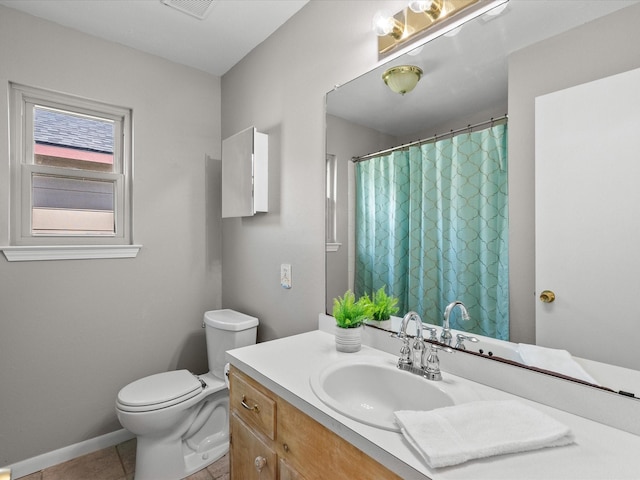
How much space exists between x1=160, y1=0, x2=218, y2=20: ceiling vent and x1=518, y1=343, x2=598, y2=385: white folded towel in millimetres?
2058

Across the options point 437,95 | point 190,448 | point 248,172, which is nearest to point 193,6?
point 248,172

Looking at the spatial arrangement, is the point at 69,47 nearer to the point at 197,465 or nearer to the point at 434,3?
the point at 434,3

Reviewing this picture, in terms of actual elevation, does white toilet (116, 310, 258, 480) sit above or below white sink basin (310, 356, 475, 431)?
below

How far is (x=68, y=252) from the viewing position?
194 cm

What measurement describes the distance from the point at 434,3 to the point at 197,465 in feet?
8.04

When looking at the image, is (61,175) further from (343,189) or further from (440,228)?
(440,228)

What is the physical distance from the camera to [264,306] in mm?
2086

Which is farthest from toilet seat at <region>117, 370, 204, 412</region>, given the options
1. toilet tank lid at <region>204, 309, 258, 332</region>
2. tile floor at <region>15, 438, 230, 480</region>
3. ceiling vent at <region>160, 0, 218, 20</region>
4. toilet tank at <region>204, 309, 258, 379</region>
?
ceiling vent at <region>160, 0, 218, 20</region>

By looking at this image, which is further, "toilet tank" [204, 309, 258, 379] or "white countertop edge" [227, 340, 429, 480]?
"toilet tank" [204, 309, 258, 379]

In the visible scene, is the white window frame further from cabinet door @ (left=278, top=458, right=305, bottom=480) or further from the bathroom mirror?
cabinet door @ (left=278, top=458, right=305, bottom=480)

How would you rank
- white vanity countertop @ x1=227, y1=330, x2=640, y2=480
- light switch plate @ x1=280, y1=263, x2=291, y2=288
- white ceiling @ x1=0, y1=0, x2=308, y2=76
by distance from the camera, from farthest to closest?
light switch plate @ x1=280, y1=263, x2=291, y2=288 < white ceiling @ x1=0, y1=0, x2=308, y2=76 < white vanity countertop @ x1=227, y1=330, x2=640, y2=480

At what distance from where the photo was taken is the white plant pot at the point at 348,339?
1.33 meters

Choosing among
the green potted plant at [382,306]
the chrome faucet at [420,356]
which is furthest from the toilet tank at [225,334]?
the chrome faucet at [420,356]

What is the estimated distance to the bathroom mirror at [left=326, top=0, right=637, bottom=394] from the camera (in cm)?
99
